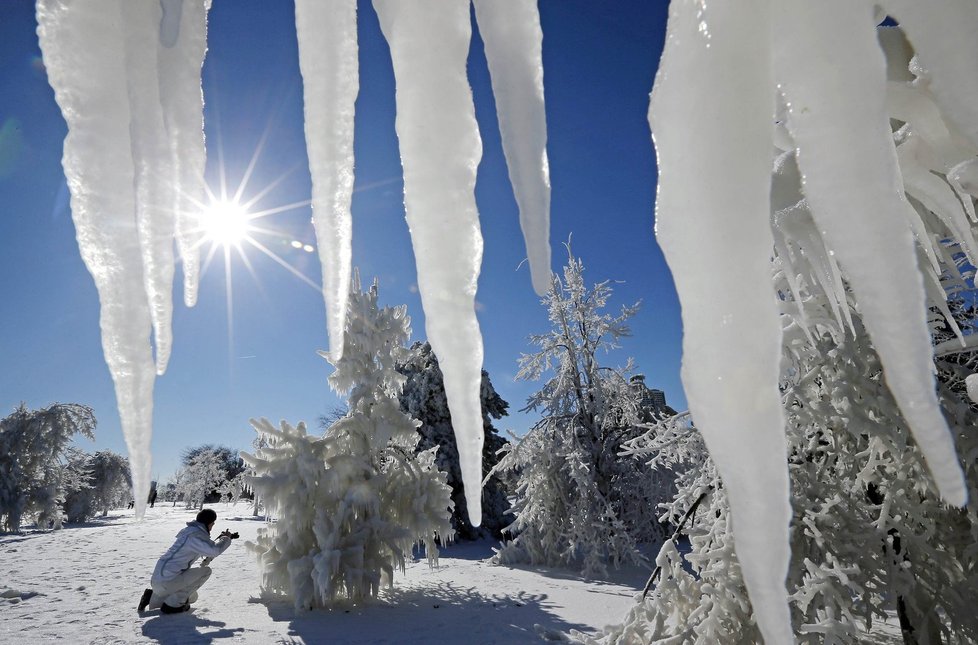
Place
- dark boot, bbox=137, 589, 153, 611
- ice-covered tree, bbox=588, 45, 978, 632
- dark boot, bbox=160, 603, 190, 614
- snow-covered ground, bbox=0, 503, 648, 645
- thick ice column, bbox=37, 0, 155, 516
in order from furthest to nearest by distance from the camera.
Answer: dark boot, bbox=137, 589, 153, 611 → dark boot, bbox=160, 603, 190, 614 → snow-covered ground, bbox=0, 503, 648, 645 → ice-covered tree, bbox=588, 45, 978, 632 → thick ice column, bbox=37, 0, 155, 516

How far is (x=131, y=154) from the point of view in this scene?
68cm

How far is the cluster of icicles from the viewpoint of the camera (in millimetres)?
490

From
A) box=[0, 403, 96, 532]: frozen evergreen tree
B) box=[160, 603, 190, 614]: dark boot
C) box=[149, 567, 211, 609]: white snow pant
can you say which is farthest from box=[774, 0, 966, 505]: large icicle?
box=[0, 403, 96, 532]: frozen evergreen tree

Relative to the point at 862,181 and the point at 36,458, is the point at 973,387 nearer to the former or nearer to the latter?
the point at 862,181

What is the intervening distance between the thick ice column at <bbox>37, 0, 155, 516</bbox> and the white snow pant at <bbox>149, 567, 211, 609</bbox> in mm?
6494

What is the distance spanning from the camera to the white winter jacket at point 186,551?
5723mm

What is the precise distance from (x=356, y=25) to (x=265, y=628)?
20.8 ft

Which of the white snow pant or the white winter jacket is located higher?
the white winter jacket

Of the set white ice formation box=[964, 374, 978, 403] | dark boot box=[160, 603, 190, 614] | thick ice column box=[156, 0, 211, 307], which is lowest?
dark boot box=[160, 603, 190, 614]

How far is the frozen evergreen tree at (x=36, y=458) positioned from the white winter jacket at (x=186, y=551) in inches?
607

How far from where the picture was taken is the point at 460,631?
5496 mm

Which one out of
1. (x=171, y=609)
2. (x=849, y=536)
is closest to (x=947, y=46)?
(x=849, y=536)

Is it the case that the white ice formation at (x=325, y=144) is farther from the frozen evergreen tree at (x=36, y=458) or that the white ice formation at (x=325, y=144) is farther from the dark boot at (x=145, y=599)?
the frozen evergreen tree at (x=36, y=458)

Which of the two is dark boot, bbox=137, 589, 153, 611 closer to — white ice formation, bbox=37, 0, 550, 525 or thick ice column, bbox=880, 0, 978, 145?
white ice formation, bbox=37, 0, 550, 525
